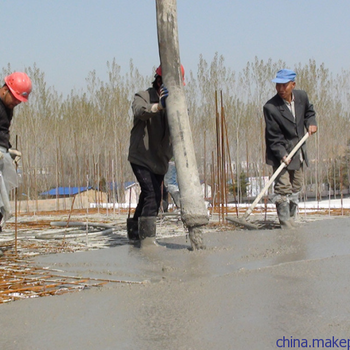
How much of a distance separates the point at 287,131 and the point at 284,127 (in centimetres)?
5

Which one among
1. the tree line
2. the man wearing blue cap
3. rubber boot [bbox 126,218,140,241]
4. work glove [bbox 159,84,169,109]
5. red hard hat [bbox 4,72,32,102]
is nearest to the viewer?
work glove [bbox 159,84,169,109]

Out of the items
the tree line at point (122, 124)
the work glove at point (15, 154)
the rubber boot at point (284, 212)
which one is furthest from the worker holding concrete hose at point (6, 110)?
the tree line at point (122, 124)

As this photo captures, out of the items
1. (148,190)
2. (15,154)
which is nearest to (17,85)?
(15,154)

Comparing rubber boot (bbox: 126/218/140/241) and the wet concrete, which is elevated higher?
rubber boot (bbox: 126/218/140/241)

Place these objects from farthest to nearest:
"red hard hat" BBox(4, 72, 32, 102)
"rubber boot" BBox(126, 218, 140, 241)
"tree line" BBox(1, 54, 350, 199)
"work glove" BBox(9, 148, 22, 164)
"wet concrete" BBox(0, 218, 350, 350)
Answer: "tree line" BBox(1, 54, 350, 199) < "rubber boot" BBox(126, 218, 140, 241) < "work glove" BBox(9, 148, 22, 164) < "red hard hat" BBox(4, 72, 32, 102) < "wet concrete" BBox(0, 218, 350, 350)

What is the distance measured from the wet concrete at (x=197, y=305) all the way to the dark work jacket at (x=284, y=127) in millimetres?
1789

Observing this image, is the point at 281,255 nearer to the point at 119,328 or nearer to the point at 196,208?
the point at 196,208

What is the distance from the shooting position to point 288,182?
530 centimetres

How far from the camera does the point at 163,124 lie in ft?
14.6

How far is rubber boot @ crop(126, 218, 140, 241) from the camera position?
475 cm

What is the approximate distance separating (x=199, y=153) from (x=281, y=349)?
22.9 meters

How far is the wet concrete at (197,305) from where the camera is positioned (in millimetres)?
1844

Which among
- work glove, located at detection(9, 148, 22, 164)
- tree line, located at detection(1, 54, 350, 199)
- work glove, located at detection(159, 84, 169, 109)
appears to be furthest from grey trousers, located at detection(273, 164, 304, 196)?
tree line, located at detection(1, 54, 350, 199)

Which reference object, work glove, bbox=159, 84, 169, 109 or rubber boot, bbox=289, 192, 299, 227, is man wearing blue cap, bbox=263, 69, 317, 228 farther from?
work glove, bbox=159, 84, 169, 109
